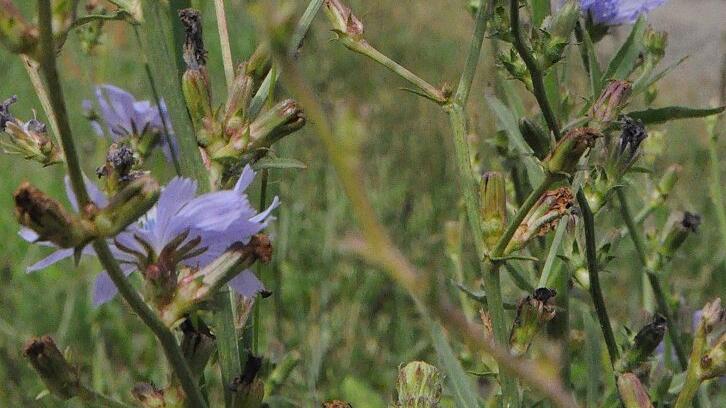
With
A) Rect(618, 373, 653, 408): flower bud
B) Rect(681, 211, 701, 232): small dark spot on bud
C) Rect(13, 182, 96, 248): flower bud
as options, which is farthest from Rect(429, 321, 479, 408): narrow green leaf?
Rect(681, 211, 701, 232): small dark spot on bud

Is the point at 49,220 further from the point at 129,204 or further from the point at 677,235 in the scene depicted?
the point at 677,235

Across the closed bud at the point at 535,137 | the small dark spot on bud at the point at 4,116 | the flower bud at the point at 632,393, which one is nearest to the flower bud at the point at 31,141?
the small dark spot on bud at the point at 4,116

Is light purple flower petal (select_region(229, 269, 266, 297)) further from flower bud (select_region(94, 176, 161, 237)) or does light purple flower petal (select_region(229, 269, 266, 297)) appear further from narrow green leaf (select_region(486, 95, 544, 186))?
narrow green leaf (select_region(486, 95, 544, 186))

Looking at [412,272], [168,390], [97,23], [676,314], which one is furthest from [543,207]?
[97,23]

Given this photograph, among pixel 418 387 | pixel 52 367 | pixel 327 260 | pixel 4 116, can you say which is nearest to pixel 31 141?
pixel 4 116

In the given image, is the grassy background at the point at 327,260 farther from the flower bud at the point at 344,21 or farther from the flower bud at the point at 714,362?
the flower bud at the point at 714,362

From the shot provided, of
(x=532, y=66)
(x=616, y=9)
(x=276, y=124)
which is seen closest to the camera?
(x=276, y=124)
